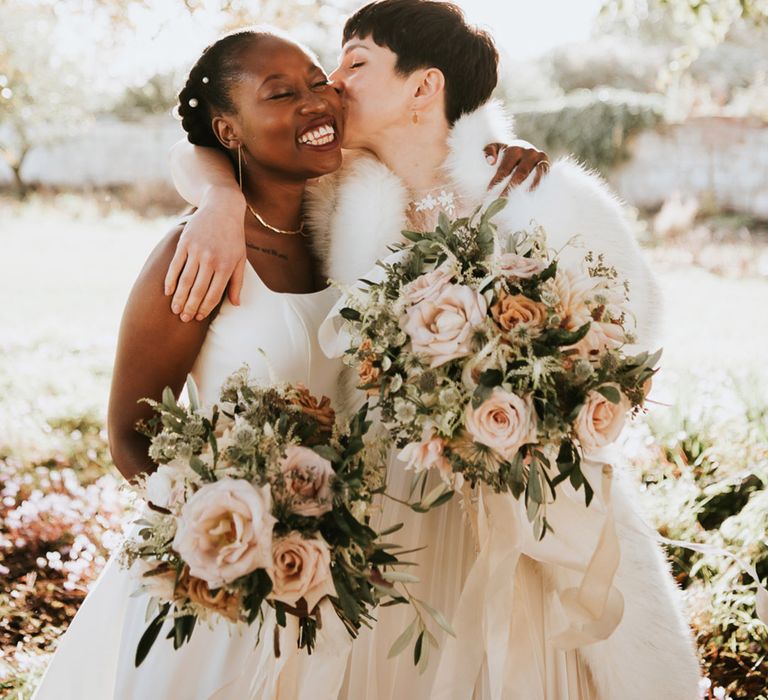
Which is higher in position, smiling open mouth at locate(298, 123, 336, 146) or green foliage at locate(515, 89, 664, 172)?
smiling open mouth at locate(298, 123, 336, 146)

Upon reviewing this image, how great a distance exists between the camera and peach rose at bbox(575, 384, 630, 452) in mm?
1680

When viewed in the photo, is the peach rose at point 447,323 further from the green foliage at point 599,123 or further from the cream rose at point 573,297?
the green foliage at point 599,123

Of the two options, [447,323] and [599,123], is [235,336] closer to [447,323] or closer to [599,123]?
[447,323]

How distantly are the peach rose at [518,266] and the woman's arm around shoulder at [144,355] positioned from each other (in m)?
0.83

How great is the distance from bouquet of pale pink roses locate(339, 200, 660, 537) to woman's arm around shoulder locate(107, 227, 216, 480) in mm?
582

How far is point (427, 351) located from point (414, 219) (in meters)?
0.80

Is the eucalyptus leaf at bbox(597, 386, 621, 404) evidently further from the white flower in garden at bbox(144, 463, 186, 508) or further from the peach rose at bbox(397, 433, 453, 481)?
the white flower in garden at bbox(144, 463, 186, 508)

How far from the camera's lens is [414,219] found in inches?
95.2

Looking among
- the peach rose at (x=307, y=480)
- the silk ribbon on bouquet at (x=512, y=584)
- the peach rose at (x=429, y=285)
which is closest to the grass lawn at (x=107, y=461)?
the silk ribbon on bouquet at (x=512, y=584)

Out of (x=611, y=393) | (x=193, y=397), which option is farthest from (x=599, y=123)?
(x=193, y=397)

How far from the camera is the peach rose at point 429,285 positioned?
174cm

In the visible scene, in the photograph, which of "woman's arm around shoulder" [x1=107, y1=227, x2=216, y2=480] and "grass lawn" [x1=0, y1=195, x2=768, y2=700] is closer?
"woman's arm around shoulder" [x1=107, y1=227, x2=216, y2=480]

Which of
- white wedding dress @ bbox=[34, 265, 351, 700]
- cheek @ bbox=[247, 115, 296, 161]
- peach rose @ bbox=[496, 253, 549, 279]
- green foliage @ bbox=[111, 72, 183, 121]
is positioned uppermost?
cheek @ bbox=[247, 115, 296, 161]

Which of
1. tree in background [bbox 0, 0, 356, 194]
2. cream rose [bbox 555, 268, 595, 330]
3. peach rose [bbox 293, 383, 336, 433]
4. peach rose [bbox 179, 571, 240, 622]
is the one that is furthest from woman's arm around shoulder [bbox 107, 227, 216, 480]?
tree in background [bbox 0, 0, 356, 194]
